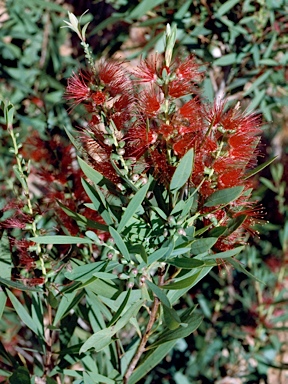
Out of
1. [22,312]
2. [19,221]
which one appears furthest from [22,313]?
[19,221]

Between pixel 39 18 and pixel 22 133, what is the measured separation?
363 mm

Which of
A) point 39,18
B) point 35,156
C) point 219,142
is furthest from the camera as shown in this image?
point 39,18

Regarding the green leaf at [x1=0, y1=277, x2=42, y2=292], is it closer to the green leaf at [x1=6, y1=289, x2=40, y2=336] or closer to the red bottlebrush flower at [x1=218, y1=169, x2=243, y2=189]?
the green leaf at [x1=6, y1=289, x2=40, y2=336]

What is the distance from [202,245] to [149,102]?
0.52 feet

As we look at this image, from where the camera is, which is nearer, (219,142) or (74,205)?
(219,142)

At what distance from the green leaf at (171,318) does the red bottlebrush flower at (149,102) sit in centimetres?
20

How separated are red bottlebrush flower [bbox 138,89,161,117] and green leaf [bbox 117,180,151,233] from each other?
0.26ft

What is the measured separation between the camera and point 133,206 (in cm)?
50

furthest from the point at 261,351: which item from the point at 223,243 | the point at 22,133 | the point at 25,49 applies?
the point at 25,49

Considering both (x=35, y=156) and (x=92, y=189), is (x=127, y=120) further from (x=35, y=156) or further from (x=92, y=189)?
(x=35, y=156)

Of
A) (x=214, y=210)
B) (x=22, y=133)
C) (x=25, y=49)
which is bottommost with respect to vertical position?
(x=22, y=133)

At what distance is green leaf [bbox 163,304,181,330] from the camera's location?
0.51 metres

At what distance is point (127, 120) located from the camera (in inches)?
21.8

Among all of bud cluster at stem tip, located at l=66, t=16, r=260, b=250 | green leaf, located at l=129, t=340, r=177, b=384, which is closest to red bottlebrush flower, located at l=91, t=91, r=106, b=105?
bud cluster at stem tip, located at l=66, t=16, r=260, b=250
